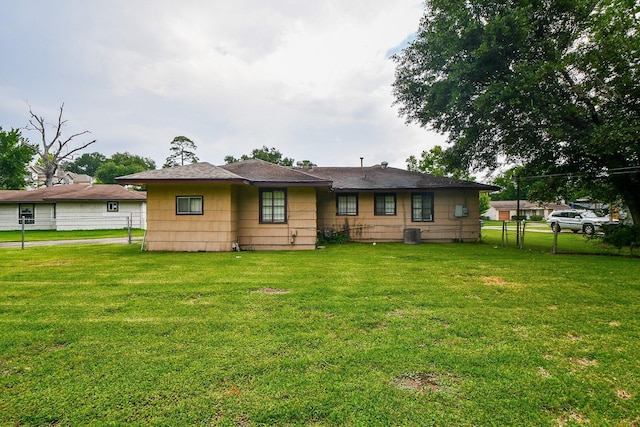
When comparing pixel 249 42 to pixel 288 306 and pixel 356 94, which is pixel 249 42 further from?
pixel 288 306

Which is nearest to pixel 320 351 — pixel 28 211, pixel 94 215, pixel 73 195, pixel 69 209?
pixel 94 215

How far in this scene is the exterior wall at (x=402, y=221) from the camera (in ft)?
41.8

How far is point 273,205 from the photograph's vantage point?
10.5 meters

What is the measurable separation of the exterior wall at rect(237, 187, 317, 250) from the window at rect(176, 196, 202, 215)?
136 cm

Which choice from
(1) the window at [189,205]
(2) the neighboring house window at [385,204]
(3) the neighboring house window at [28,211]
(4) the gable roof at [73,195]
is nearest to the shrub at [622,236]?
(2) the neighboring house window at [385,204]

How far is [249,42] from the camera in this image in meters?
13.4

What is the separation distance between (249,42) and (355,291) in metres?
13.1

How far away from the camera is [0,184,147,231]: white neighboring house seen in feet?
61.8

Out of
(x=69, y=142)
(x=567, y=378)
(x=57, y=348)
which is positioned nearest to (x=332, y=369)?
(x=567, y=378)

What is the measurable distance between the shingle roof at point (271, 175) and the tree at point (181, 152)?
36508 mm

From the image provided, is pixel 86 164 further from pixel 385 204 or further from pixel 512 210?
pixel 512 210

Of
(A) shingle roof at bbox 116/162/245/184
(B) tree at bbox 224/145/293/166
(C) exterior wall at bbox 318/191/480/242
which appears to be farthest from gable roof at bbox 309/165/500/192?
(B) tree at bbox 224/145/293/166

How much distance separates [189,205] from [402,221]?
866 centimetres

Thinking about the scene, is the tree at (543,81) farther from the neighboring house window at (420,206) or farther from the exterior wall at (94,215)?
the exterior wall at (94,215)
